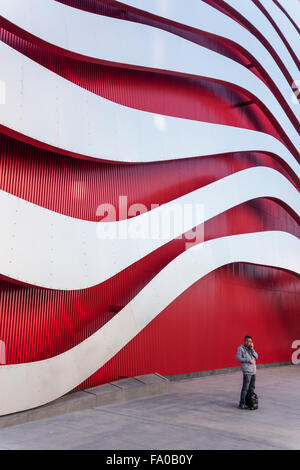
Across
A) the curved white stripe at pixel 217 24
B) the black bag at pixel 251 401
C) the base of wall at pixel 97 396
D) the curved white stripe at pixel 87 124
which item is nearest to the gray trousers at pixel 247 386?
the black bag at pixel 251 401

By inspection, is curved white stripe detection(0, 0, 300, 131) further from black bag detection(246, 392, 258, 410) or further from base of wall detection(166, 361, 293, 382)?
base of wall detection(166, 361, 293, 382)

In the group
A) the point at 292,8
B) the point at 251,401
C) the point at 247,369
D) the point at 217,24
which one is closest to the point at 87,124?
the point at 247,369

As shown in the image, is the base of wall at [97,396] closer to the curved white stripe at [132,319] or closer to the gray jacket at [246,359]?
the curved white stripe at [132,319]

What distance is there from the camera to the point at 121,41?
12797mm

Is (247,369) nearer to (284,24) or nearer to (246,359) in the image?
(246,359)

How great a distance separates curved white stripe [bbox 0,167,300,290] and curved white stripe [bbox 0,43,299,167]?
1.56m

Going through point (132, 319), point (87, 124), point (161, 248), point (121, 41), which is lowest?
point (132, 319)

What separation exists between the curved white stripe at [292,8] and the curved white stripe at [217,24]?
617cm

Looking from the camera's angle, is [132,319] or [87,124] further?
[132,319]

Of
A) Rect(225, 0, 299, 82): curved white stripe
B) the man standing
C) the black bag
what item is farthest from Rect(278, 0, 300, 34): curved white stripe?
the black bag

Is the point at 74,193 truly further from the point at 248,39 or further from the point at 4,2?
the point at 248,39

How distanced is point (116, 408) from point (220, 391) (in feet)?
12.7

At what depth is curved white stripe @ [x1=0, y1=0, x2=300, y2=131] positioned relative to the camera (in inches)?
404

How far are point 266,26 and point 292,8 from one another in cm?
661
